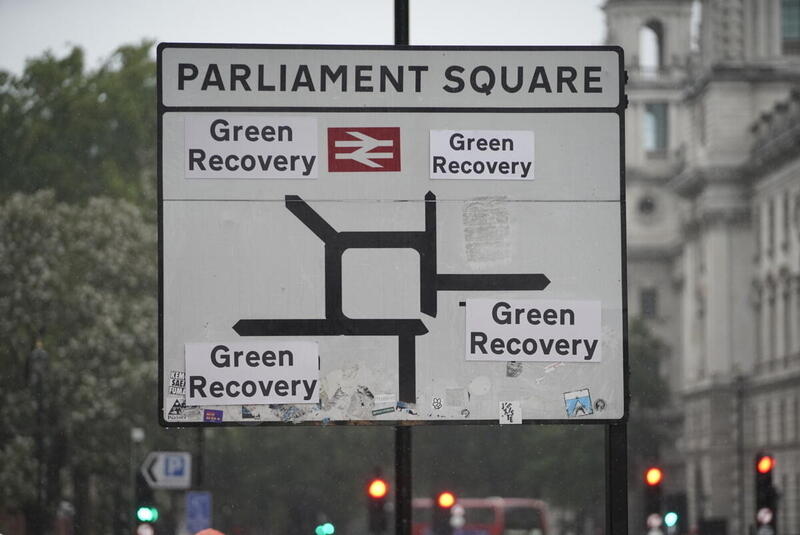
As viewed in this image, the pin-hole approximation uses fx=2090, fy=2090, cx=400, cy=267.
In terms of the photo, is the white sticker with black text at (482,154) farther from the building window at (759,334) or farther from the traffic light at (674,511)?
the building window at (759,334)

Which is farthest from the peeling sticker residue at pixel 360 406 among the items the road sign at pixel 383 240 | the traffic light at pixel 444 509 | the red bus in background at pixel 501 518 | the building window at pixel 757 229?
the building window at pixel 757 229

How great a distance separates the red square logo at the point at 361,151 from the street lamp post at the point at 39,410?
106 ft

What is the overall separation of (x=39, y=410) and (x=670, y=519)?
1707cm

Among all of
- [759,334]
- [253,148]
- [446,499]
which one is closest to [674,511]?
[446,499]

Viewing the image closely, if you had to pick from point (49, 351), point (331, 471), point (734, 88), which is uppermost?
point (734, 88)

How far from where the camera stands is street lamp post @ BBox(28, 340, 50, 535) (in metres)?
38.6

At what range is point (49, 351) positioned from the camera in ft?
151

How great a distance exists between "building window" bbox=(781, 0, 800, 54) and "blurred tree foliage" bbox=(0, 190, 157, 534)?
214ft

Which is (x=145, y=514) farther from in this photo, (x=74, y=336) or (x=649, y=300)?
(x=649, y=300)

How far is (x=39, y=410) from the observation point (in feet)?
134

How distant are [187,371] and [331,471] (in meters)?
75.2

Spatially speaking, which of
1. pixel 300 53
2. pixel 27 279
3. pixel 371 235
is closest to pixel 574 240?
pixel 371 235

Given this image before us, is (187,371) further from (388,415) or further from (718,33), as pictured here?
(718,33)

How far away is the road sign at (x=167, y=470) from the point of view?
26.8m
